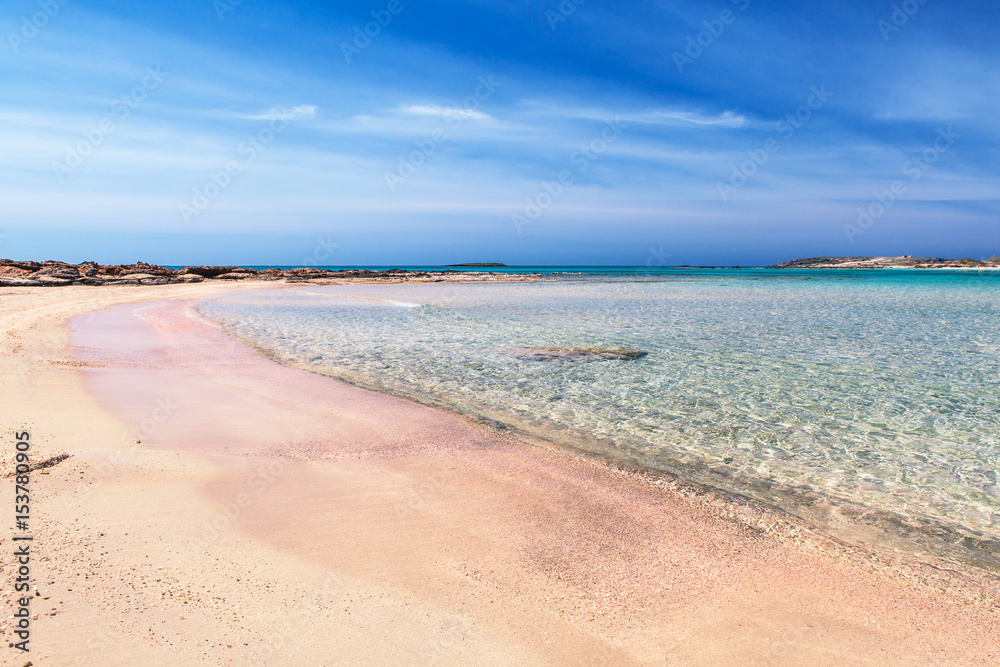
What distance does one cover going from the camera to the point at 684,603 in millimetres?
3340

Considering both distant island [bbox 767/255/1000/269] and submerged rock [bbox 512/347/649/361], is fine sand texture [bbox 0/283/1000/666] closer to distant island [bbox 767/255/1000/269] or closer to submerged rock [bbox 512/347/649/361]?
submerged rock [bbox 512/347/649/361]

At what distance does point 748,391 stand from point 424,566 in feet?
24.5

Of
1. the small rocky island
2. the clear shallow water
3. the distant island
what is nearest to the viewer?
the clear shallow water

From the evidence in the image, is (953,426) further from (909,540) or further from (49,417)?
(49,417)

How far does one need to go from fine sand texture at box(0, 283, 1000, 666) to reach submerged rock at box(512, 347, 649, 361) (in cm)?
597

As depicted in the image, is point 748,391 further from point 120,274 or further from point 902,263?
point 902,263

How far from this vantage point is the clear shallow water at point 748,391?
19.1ft

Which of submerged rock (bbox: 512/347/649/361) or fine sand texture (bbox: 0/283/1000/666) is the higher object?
submerged rock (bbox: 512/347/649/361)

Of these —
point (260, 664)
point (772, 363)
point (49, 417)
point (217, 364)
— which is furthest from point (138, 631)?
point (772, 363)

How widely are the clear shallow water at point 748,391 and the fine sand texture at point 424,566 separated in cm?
125

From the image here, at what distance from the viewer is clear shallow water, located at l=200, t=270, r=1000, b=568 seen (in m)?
5.84

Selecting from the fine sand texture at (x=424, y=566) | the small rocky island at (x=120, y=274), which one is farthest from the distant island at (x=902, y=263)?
the fine sand texture at (x=424, y=566)

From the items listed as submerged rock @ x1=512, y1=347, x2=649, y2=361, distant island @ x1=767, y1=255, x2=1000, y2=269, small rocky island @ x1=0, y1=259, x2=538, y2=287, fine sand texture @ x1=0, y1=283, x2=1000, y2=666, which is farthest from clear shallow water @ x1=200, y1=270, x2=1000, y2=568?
distant island @ x1=767, y1=255, x2=1000, y2=269

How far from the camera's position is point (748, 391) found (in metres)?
9.33
